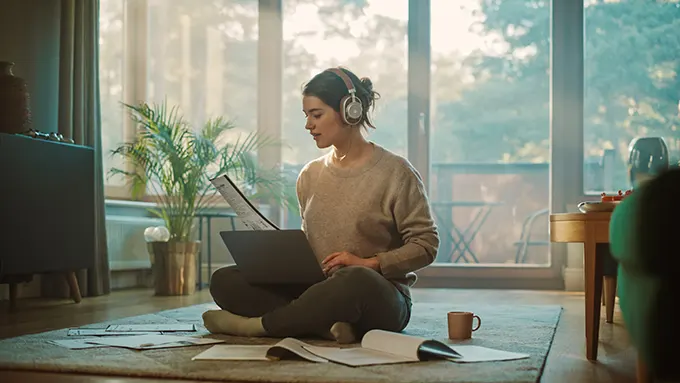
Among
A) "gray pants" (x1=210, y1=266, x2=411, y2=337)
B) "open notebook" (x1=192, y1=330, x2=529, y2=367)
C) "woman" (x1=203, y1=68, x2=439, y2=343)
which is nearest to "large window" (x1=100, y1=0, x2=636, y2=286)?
"woman" (x1=203, y1=68, x2=439, y2=343)

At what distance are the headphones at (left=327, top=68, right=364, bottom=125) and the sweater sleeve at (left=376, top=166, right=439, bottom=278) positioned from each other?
0.22m

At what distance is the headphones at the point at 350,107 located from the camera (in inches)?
100

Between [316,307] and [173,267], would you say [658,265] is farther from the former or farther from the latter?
[173,267]

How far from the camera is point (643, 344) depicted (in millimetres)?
1274

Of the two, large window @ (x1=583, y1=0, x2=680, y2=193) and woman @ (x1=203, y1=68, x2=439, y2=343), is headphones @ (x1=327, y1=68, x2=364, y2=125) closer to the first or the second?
woman @ (x1=203, y1=68, x2=439, y2=343)

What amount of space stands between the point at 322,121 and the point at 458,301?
6.80 ft

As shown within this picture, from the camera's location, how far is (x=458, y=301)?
439 centimetres

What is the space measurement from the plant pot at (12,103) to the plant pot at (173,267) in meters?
1.14

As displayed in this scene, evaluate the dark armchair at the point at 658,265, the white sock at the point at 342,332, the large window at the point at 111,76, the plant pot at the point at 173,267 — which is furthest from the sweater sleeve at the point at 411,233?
the large window at the point at 111,76

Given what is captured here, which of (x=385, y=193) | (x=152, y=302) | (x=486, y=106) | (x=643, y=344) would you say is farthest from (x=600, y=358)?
(x=486, y=106)

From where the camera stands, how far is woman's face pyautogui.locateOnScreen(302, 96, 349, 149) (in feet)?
8.39

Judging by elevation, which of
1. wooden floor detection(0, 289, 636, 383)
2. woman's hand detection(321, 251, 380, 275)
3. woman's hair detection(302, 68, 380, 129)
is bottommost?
wooden floor detection(0, 289, 636, 383)

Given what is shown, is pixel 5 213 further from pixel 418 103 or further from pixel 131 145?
pixel 418 103

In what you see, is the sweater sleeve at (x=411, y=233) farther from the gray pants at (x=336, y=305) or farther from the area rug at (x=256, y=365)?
the area rug at (x=256, y=365)
